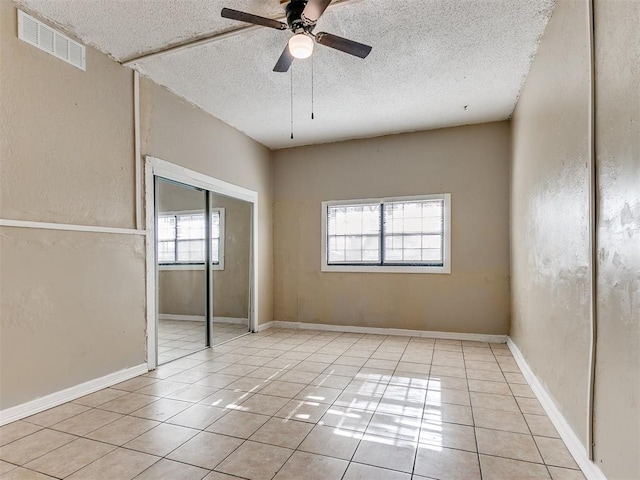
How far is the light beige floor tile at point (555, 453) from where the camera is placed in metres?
2.00

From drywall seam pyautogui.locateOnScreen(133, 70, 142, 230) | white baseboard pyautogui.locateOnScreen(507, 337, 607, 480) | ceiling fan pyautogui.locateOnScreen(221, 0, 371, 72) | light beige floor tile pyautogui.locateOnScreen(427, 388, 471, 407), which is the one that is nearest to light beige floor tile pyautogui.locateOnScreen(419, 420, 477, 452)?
light beige floor tile pyautogui.locateOnScreen(427, 388, 471, 407)

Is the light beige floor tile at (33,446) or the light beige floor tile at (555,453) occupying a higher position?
the light beige floor tile at (555,453)

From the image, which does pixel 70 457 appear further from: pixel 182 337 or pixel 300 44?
pixel 300 44

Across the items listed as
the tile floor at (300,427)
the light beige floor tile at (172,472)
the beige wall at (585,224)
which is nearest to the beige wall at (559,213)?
the beige wall at (585,224)

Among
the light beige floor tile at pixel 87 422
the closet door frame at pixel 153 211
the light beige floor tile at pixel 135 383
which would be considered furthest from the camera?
the closet door frame at pixel 153 211

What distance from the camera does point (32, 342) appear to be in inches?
104

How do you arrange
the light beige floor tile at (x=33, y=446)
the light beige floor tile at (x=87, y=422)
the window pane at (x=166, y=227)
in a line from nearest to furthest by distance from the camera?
the light beige floor tile at (x=33, y=446)
the light beige floor tile at (x=87, y=422)
the window pane at (x=166, y=227)

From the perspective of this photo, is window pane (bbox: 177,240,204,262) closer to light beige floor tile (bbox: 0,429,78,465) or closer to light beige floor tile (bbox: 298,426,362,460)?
light beige floor tile (bbox: 0,429,78,465)

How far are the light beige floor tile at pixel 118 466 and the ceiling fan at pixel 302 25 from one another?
8.95ft

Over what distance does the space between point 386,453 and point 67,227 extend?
9.57 ft

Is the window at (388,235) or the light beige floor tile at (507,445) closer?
the light beige floor tile at (507,445)

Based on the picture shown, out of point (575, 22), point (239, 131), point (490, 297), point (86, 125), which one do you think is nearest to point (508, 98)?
point (575, 22)

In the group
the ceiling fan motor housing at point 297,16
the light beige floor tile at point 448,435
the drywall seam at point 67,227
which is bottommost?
the light beige floor tile at point 448,435

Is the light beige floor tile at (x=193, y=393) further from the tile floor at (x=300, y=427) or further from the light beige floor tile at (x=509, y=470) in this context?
the light beige floor tile at (x=509, y=470)
